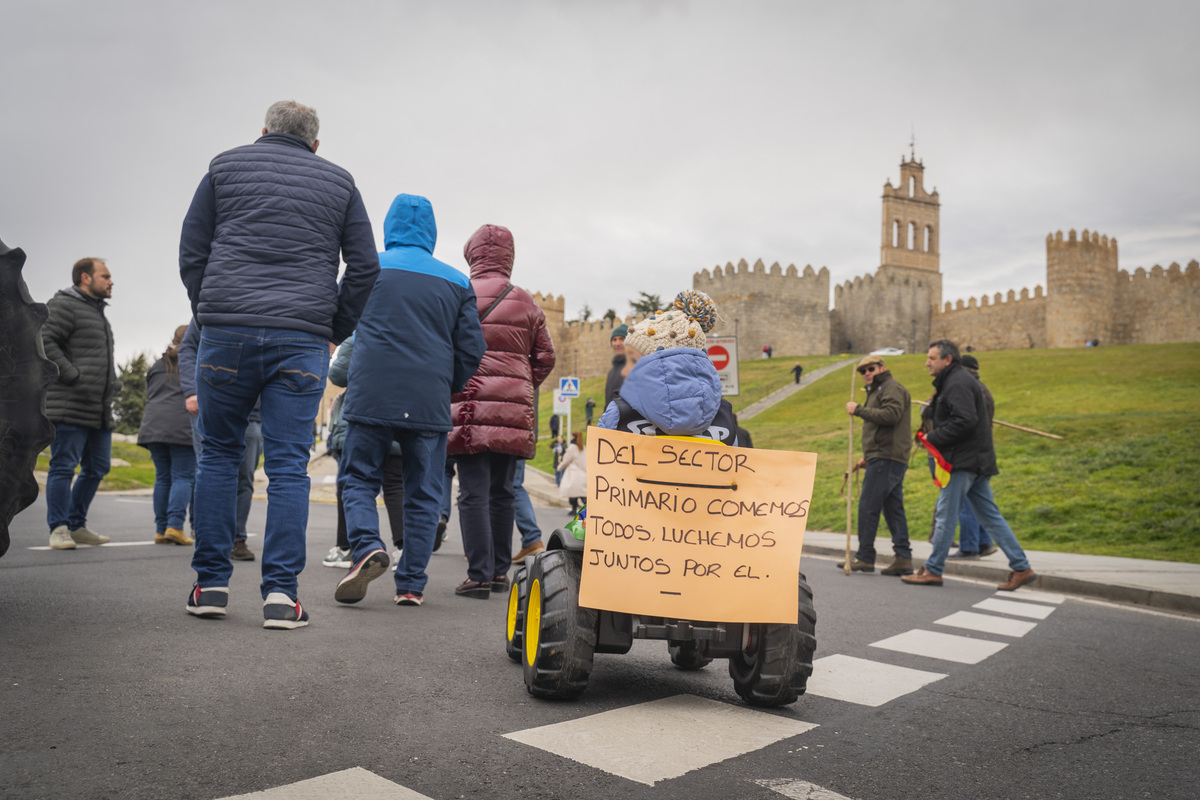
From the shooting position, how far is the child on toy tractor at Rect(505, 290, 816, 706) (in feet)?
11.0

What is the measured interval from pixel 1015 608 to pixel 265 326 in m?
5.47

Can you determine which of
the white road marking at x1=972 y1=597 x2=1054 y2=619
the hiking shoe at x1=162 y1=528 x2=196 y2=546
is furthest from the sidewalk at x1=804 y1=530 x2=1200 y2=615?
the hiking shoe at x1=162 y1=528 x2=196 y2=546

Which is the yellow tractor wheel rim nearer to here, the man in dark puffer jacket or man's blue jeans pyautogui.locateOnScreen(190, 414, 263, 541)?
the man in dark puffer jacket

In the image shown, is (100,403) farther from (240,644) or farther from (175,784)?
(175,784)

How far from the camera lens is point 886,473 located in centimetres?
896

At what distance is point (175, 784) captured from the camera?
7.52 ft

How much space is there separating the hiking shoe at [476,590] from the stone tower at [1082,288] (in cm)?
6637

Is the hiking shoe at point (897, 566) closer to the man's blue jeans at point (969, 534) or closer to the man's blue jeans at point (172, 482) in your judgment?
the man's blue jeans at point (969, 534)

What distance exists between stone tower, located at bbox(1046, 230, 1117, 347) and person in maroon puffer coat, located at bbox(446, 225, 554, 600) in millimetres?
65835

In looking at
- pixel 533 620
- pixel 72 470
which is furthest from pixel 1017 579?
pixel 72 470

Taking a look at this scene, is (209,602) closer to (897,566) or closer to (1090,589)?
(897,566)

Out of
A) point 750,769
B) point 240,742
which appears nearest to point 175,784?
point 240,742

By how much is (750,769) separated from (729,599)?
0.78 m

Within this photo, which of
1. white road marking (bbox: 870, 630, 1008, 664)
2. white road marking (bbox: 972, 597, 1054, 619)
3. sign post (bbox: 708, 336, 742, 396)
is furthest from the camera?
sign post (bbox: 708, 336, 742, 396)
